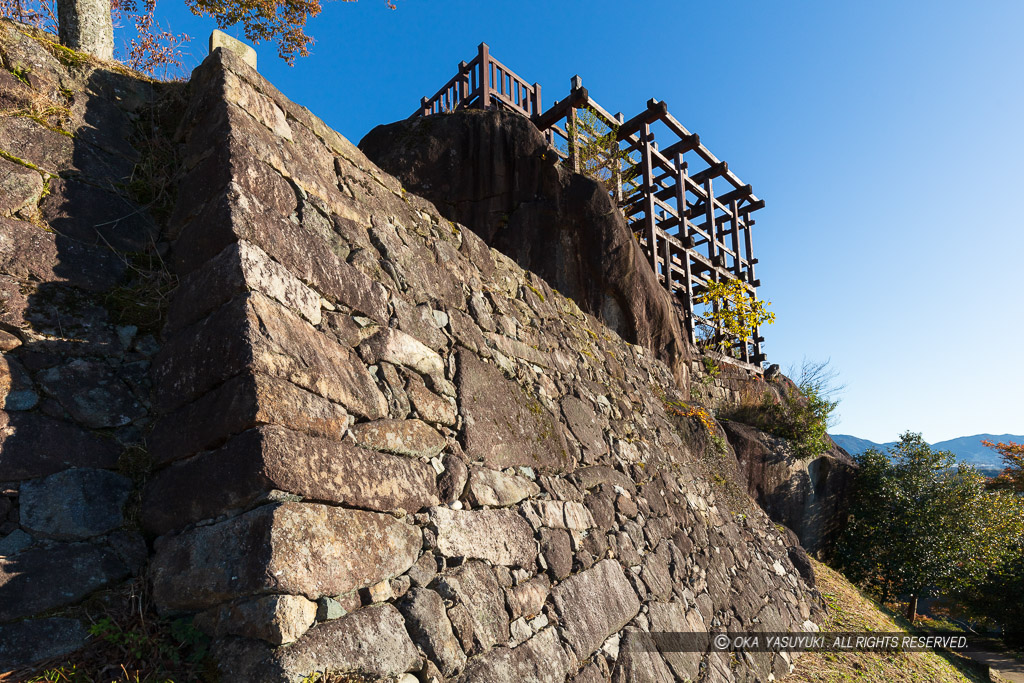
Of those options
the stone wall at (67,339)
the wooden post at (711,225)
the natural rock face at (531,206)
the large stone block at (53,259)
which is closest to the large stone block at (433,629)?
the stone wall at (67,339)

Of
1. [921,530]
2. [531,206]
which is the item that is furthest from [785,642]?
[921,530]

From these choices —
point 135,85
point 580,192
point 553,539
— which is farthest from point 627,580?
point 580,192

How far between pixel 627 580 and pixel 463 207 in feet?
18.6

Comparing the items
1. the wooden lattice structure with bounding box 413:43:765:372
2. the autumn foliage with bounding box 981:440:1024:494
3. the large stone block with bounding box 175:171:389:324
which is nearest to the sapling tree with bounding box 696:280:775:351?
the wooden lattice structure with bounding box 413:43:765:372

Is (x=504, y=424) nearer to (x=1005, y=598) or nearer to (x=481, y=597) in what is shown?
(x=481, y=597)

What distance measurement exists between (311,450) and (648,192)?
955 cm

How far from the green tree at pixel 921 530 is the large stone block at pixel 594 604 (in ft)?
27.4

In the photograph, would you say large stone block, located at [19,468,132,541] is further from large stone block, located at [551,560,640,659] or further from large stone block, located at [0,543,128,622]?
large stone block, located at [551,560,640,659]

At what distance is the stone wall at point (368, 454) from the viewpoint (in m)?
1.88

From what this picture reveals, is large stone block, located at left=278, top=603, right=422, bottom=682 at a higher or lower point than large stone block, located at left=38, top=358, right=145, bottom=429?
lower

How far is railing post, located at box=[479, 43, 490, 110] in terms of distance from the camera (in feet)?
32.4

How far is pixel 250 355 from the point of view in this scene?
6.54 ft

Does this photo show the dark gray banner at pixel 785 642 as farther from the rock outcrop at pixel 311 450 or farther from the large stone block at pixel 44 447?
the large stone block at pixel 44 447

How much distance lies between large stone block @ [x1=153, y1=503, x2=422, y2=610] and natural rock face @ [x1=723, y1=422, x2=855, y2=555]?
829 cm
